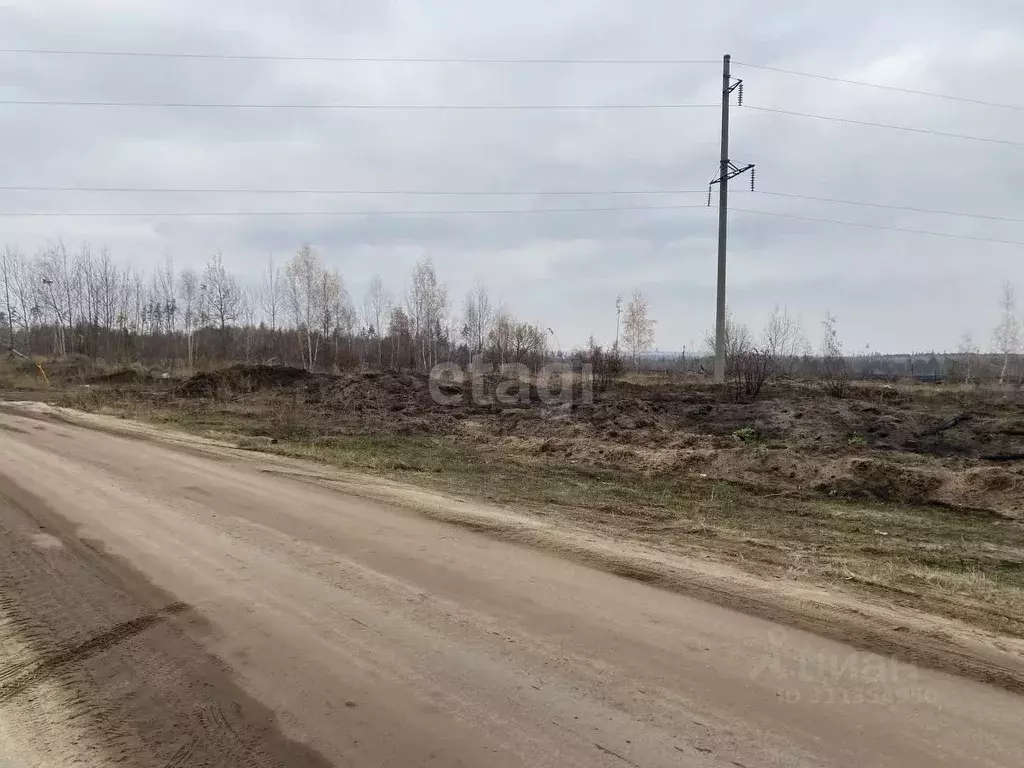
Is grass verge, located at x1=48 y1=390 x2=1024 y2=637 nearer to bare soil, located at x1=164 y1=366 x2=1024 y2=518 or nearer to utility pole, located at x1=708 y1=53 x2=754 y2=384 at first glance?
bare soil, located at x1=164 y1=366 x2=1024 y2=518

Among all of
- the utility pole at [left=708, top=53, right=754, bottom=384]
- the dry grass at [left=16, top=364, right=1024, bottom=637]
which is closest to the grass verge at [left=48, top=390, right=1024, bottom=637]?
the dry grass at [left=16, top=364, right=1024, bottom=637]

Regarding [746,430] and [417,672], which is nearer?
[417,672]

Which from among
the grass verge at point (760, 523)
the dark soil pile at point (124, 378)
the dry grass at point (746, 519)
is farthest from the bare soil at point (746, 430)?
the dark soil pile at point (124, 378)

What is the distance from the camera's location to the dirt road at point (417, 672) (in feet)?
10.2

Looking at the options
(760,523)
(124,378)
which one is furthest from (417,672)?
(124,378)

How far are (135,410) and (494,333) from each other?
41.9m

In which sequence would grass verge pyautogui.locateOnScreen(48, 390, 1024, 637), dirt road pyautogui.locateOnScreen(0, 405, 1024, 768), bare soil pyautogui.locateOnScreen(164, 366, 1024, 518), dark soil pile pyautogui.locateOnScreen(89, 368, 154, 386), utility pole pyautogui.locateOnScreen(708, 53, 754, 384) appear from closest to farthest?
dirt road pyautogui.locateOnScreen(0, 405, 1024, 768), grass verge pyautogui.locateOnScreen(48, 390, 1024, 637), bare soil pyautogui.locateOnScreen(164, 366, 1024, 518), utility pole pyautogui.locateOnScreen(708, 53, 754, 384), dark soil pile pyautogui.locateOnScreen(89, 368, 154, 386)

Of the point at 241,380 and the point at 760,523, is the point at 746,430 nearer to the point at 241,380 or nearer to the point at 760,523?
the point at 760,523

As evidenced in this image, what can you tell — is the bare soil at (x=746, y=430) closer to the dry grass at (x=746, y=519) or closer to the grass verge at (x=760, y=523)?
the dry grass at (x=746, y=519)

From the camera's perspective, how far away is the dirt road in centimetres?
311

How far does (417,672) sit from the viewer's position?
3.84 meters

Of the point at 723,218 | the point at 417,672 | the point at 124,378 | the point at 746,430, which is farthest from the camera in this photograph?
the point at 124,378

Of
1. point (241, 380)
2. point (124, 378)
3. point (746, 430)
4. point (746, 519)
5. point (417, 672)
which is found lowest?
point (746, 519)

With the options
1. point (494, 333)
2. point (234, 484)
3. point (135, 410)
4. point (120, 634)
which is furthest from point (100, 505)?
point (494, 333)
